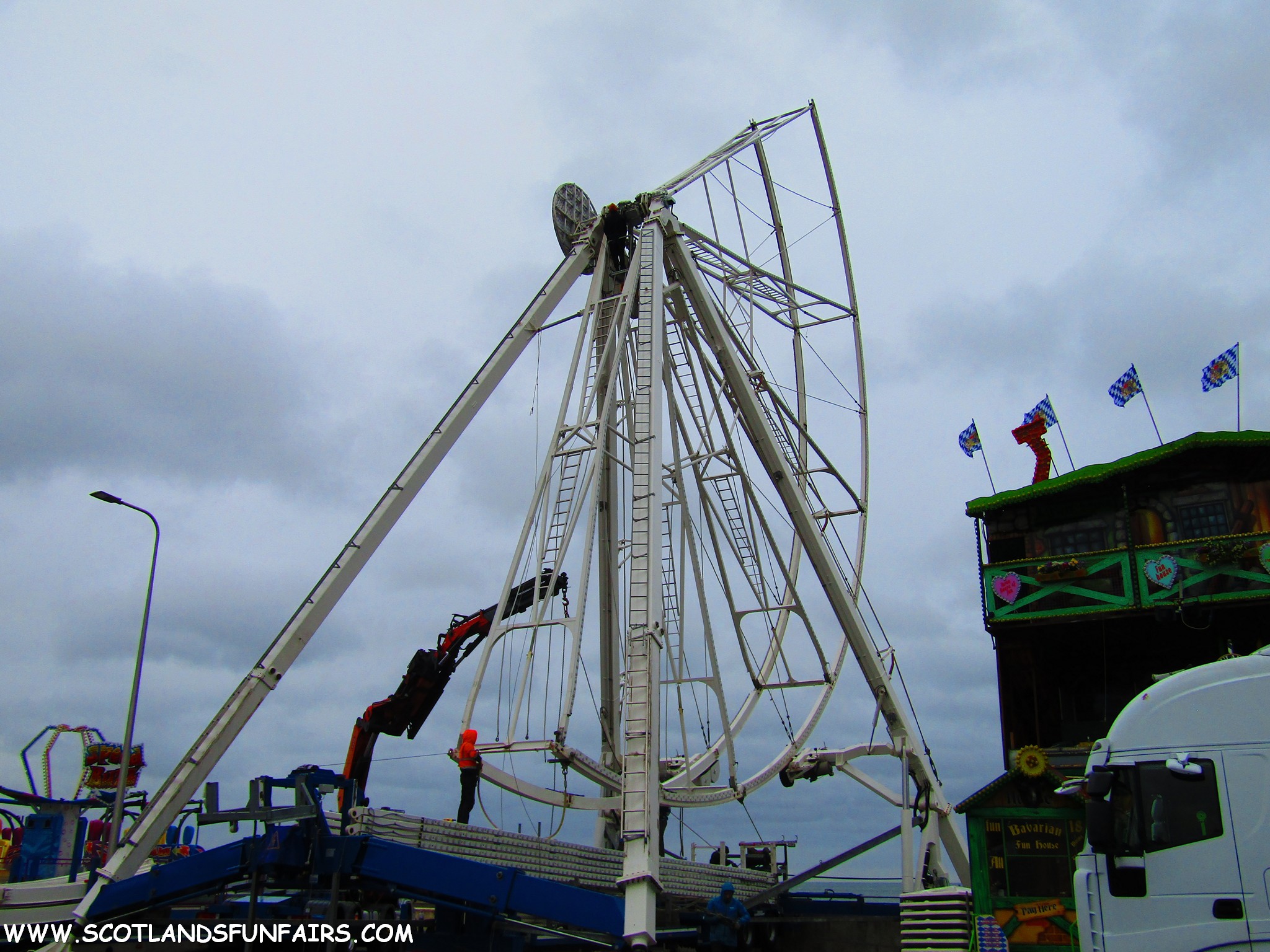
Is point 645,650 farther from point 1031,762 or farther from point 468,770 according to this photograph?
point 1031,762

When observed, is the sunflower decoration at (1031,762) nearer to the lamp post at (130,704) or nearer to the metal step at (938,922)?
the metal step at (938,922)

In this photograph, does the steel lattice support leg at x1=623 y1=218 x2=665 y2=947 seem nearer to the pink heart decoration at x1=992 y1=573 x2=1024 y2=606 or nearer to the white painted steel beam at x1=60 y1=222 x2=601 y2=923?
the white painted steel beam at x1=60 y1=222 x2=601 y2=923

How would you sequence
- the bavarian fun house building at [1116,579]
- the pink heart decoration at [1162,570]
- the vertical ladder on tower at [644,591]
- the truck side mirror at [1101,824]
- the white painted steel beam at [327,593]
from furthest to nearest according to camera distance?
the pink heart decoration at [1162,570]
the bavarian fun house building at [1116,579]
the white painted steel beam at [327,593]
the vertical ladder on tower at [644,591]
the truck side mirror at [1101,824]

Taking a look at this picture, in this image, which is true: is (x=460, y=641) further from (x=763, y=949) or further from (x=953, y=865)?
(x=953, y=865)

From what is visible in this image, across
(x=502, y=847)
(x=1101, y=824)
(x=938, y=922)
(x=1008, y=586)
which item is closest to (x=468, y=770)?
(x=502, y=847)

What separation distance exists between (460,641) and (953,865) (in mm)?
12379

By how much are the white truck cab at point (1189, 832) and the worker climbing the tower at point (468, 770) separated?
33.6 ft

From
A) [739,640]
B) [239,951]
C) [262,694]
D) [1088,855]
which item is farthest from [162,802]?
[1088,855]

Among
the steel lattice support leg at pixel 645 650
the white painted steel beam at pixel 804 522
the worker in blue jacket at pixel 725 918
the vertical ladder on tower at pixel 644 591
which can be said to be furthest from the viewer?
the white painted steel beam at pixel 804 522

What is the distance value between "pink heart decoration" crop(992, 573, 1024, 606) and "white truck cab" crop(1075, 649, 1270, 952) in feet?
54.4

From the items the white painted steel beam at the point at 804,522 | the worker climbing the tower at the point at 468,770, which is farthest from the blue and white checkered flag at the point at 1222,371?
the worker climbing the tower at the point at 468,770

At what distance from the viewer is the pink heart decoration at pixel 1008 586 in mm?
26828

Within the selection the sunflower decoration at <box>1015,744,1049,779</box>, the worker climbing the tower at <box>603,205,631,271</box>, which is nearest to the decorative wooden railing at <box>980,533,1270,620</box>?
the sunflower decoration at <box>1015,744,1049,779</box>

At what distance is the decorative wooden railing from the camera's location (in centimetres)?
2397
